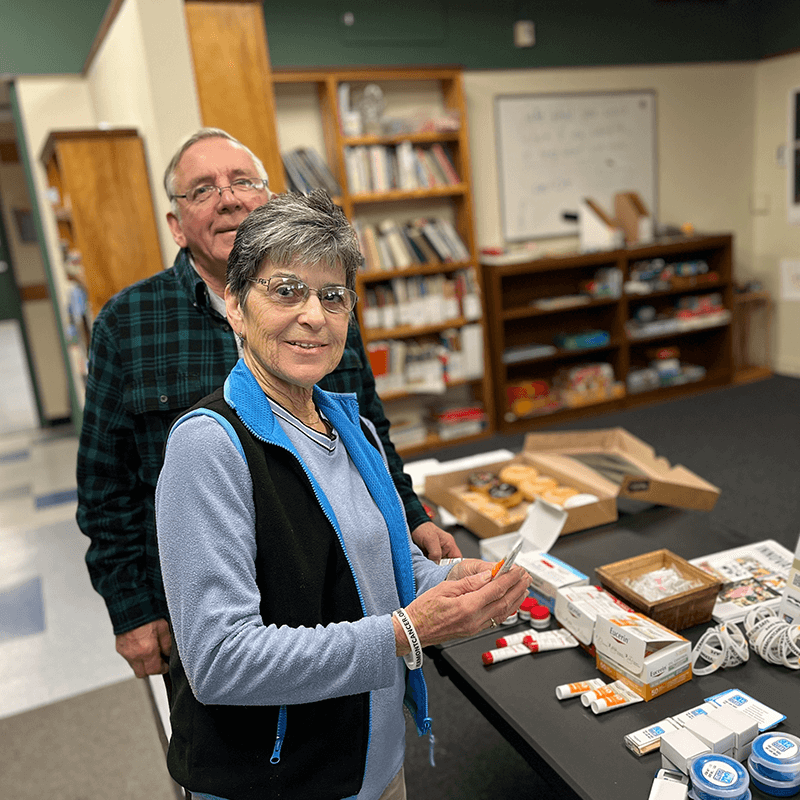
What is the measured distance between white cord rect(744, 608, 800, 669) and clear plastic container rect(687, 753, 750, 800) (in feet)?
1.08

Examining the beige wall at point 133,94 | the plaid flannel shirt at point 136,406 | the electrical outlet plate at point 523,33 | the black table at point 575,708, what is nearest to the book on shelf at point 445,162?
the electrical outlet plate at point 523,33

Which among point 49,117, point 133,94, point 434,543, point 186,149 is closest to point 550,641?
point 434,543

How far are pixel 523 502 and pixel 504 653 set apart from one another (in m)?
0.79

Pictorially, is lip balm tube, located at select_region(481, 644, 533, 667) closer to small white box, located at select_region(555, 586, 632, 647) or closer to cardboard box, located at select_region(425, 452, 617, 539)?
small white box, located at select_region(555, 586, 632, 647)

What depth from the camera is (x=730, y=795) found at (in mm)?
967

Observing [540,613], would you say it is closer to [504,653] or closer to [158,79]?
[504,653]

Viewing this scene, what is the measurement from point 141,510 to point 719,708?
1.19 metres

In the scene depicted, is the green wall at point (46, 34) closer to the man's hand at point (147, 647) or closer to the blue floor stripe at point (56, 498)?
the blue floor stripe at point (56, 498)

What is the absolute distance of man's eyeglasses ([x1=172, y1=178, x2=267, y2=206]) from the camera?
4.91 feet

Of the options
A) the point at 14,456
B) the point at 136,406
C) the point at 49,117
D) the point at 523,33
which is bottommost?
the point at 14,456

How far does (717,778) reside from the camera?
99 centimetres

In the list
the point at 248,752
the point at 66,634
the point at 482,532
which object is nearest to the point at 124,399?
the point at 248,752

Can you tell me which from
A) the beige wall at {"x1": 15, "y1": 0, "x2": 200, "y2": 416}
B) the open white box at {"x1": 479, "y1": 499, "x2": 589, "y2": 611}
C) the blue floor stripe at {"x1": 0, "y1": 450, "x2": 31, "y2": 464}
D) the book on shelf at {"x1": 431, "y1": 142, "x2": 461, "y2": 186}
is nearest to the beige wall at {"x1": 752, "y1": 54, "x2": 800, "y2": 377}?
the book on shelf at {"x1": 431, "y1": 142, "x2": 461, "y2": 186}

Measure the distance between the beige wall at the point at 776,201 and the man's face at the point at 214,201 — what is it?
5980 mm
